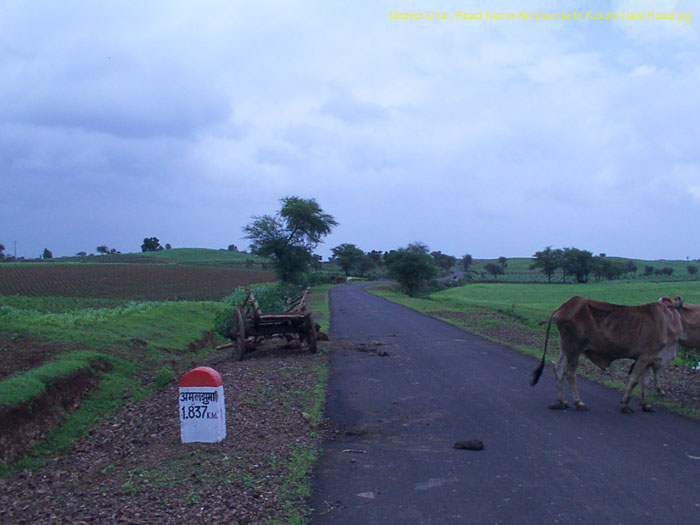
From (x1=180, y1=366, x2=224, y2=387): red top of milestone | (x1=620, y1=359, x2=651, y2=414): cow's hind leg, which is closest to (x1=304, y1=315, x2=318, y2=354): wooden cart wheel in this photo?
(x1=620, y1=359, x2=651, y2=414): cow's hind leg

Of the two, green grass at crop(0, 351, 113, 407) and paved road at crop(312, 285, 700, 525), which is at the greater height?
green grass at crop(0, 351, 113, 407)

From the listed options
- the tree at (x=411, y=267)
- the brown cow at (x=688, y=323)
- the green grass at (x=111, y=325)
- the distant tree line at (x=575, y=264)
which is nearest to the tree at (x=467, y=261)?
the distant tree line at (x=575, y=264)

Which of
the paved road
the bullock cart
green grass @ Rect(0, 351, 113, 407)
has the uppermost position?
the bullock cart

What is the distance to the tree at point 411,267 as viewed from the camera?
2400 inches

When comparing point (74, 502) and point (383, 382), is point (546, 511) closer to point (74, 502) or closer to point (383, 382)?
point (74, 502)

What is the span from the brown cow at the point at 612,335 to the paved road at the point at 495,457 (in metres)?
0.65

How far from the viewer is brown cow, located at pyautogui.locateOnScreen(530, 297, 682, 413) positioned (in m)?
9.00

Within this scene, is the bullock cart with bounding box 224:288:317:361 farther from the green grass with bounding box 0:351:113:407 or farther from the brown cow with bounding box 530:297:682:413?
the brown cow with bounding box 530:297:682:413

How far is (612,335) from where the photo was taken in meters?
9.15

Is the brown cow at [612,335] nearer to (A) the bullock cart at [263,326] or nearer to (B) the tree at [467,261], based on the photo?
(A) the bullock cart at [263,326]

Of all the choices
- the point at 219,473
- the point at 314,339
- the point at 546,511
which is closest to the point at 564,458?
the point at 546,511

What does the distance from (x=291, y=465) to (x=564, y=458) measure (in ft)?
9.43

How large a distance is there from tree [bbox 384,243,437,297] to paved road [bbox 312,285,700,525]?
49.2 meters

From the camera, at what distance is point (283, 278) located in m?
61.0
